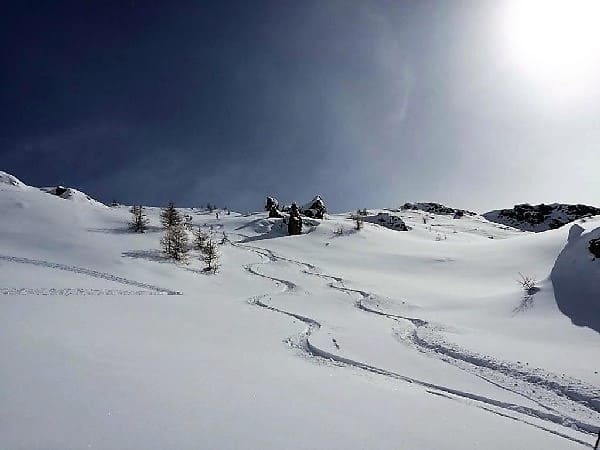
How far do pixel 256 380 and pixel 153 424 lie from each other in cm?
392

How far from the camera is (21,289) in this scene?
21375 millimetres

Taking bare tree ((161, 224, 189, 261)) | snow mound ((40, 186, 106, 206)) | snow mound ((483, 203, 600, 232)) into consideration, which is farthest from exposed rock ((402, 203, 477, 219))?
bare tree ((161, 224, 189, 261))

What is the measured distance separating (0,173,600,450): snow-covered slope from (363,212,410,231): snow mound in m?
34.8

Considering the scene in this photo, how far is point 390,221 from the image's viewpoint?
70.8m

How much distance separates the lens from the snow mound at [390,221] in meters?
69.4

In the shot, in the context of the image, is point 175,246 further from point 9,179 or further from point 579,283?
point 9,179

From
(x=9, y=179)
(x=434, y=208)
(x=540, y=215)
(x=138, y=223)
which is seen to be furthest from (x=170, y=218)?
(x=540, y=215)

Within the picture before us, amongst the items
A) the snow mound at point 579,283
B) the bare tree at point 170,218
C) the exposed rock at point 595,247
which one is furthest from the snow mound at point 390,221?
the exposed rock at point 595,247

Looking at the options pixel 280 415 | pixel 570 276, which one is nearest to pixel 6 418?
pixel 280 415

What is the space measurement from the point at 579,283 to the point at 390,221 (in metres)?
51.1

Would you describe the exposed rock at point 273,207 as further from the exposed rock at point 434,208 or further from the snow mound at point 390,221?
the exposed rock at point 434,208

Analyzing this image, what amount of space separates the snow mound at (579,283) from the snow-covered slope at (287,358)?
0.31 metres

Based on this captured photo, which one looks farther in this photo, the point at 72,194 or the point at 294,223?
the point at 72,194

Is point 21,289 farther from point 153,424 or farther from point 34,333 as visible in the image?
point 153,424
